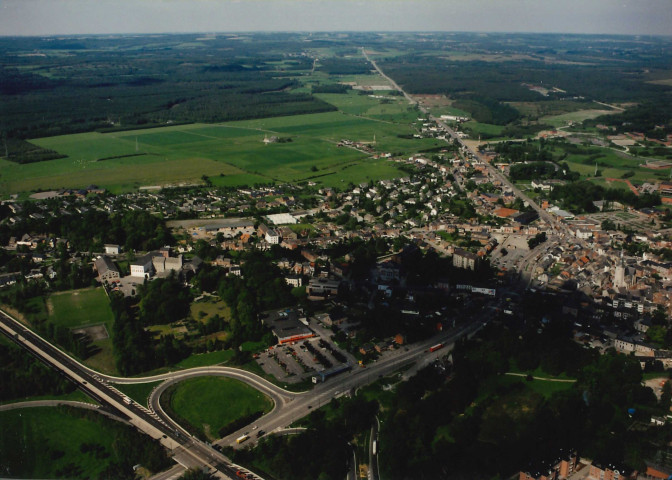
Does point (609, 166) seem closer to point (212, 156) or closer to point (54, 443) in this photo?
point (212, 156)

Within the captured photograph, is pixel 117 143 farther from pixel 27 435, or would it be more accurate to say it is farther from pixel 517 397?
pixel 517 397

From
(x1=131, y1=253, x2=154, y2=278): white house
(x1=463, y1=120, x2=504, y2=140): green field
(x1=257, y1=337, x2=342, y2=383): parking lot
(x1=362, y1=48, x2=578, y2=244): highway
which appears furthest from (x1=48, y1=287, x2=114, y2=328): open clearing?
(x1=463, y1=120, x2=504, y2=140): green field

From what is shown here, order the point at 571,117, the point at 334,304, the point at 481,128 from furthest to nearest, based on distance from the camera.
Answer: the point at 571,117
the point at 481,128
the point at 334,304

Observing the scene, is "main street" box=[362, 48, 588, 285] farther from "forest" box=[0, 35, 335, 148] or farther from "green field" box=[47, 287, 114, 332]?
"forest" box=[0, 35, 335, 148]

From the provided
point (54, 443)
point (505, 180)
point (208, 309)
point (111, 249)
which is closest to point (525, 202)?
point (505, 180)

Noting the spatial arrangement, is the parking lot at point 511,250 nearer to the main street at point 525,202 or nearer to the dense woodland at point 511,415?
the main street at point 525,202

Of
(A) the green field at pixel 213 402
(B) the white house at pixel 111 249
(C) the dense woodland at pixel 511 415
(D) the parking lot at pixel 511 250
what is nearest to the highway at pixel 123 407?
(A) the green field at pixel 213 402
